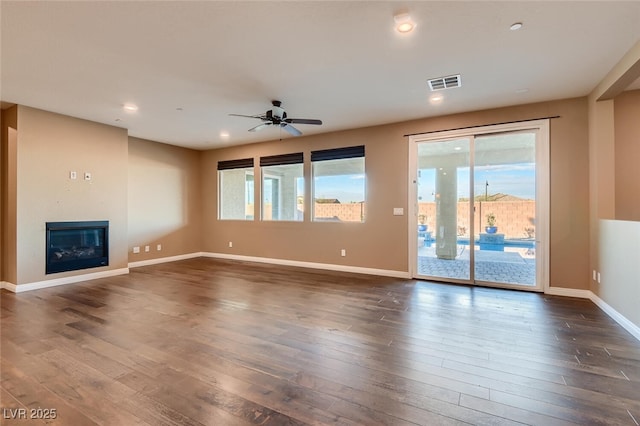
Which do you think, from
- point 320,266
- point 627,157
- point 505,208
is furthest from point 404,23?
point 320,266

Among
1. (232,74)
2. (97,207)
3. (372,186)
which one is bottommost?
(97,207)

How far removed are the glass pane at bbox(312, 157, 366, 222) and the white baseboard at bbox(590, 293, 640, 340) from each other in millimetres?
3503

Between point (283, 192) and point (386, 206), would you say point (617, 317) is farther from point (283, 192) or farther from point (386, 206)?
point (283, 192)

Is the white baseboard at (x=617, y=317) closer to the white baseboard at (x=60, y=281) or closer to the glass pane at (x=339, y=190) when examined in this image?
the glass pane at (x=339, y=190)

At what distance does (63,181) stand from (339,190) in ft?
15.7

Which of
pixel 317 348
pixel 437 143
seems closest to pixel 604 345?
pixel 317 348

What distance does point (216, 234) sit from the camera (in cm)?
756

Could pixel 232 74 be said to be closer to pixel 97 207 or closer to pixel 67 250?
pixel 97 207

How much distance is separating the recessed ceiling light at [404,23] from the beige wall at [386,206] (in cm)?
274

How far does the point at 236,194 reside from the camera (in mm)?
7434

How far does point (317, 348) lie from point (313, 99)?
3.24 meters

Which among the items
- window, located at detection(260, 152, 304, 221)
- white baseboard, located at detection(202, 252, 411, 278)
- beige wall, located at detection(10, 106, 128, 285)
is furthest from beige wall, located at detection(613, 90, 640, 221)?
beige wall, located at detection(10, 106, 128, 285)

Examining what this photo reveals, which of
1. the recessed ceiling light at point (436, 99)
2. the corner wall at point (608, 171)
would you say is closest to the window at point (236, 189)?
the recessed ceiling light at point (436, 99)

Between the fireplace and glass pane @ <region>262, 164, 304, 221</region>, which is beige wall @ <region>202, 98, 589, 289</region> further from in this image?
the fireplace
